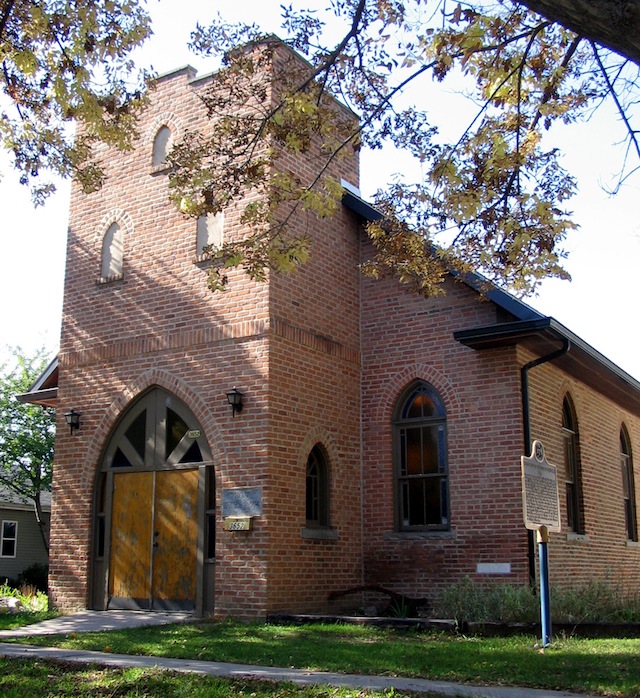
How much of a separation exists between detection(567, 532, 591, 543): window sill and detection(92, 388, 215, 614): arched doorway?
5909 mm

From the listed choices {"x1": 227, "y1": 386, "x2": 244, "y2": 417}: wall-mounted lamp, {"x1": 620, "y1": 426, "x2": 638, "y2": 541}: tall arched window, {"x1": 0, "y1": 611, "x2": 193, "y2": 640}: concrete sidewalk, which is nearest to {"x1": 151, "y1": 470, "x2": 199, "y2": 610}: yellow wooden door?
{"x1": 0, "y1": 611, "x2": 193, "y2": 640}: concrete sidewalk

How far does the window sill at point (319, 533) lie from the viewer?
13.9 meters

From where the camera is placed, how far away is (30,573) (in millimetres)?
31484

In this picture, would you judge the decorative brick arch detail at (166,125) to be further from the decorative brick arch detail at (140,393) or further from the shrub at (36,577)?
the shrub at (36,577)

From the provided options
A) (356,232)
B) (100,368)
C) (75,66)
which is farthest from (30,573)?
(75,66)

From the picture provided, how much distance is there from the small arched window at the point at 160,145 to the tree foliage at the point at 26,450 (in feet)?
62.5

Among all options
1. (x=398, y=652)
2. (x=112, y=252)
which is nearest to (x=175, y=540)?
(x=112, y=252)

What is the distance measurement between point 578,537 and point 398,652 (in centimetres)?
695

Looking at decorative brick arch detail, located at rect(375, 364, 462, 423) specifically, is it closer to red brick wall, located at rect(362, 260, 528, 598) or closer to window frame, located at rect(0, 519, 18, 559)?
red brick wall, located at rect(362, 260, 528, 598)

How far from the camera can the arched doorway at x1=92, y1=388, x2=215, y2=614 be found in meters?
14.1

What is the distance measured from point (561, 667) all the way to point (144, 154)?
11144 millimetres

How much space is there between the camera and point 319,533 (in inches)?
557

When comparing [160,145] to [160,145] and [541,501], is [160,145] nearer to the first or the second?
[160,145]

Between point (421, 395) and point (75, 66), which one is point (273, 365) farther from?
point (75, 66)
